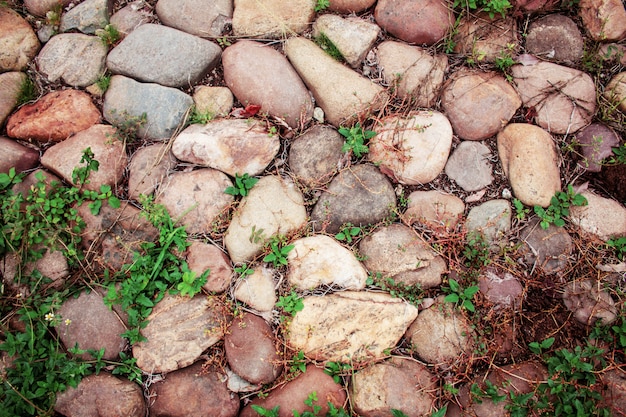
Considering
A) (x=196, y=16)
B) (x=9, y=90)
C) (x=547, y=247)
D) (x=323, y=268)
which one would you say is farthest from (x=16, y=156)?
(x=547, y=247)

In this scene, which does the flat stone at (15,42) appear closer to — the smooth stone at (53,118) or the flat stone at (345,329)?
the smooth stone at (53,118)

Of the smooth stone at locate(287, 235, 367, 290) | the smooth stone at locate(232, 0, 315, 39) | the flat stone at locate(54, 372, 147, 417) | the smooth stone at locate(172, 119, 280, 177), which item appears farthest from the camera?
the smooth stone at locate(232, 0, 315, 39)

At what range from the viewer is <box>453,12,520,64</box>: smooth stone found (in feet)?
9.55

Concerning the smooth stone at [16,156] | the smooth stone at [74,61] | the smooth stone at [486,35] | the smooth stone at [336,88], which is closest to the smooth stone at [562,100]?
the smooth stone at [486,35]

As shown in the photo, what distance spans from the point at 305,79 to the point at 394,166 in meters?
0.82

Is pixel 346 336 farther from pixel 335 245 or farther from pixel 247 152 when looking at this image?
pixel 247 152

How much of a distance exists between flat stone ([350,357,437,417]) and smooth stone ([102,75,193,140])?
193 centimetres

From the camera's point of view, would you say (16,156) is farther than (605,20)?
No

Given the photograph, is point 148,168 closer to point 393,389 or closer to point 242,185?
point 242,185

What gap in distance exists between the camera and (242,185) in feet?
9.03

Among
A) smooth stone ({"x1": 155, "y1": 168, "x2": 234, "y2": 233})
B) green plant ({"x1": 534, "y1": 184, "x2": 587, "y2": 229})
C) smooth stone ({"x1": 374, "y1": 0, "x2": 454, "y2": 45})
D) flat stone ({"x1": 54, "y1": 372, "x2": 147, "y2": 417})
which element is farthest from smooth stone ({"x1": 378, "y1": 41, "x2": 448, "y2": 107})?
flat stone ({"x1": 54, "y1": 372, "x2": 147, "y2": 417})

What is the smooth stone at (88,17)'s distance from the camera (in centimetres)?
297

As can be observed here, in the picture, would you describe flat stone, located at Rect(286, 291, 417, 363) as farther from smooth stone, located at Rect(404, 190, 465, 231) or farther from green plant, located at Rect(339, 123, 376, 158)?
green plant, located at Rect(339, 123, 376, 158)

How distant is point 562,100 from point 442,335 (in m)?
1.70
